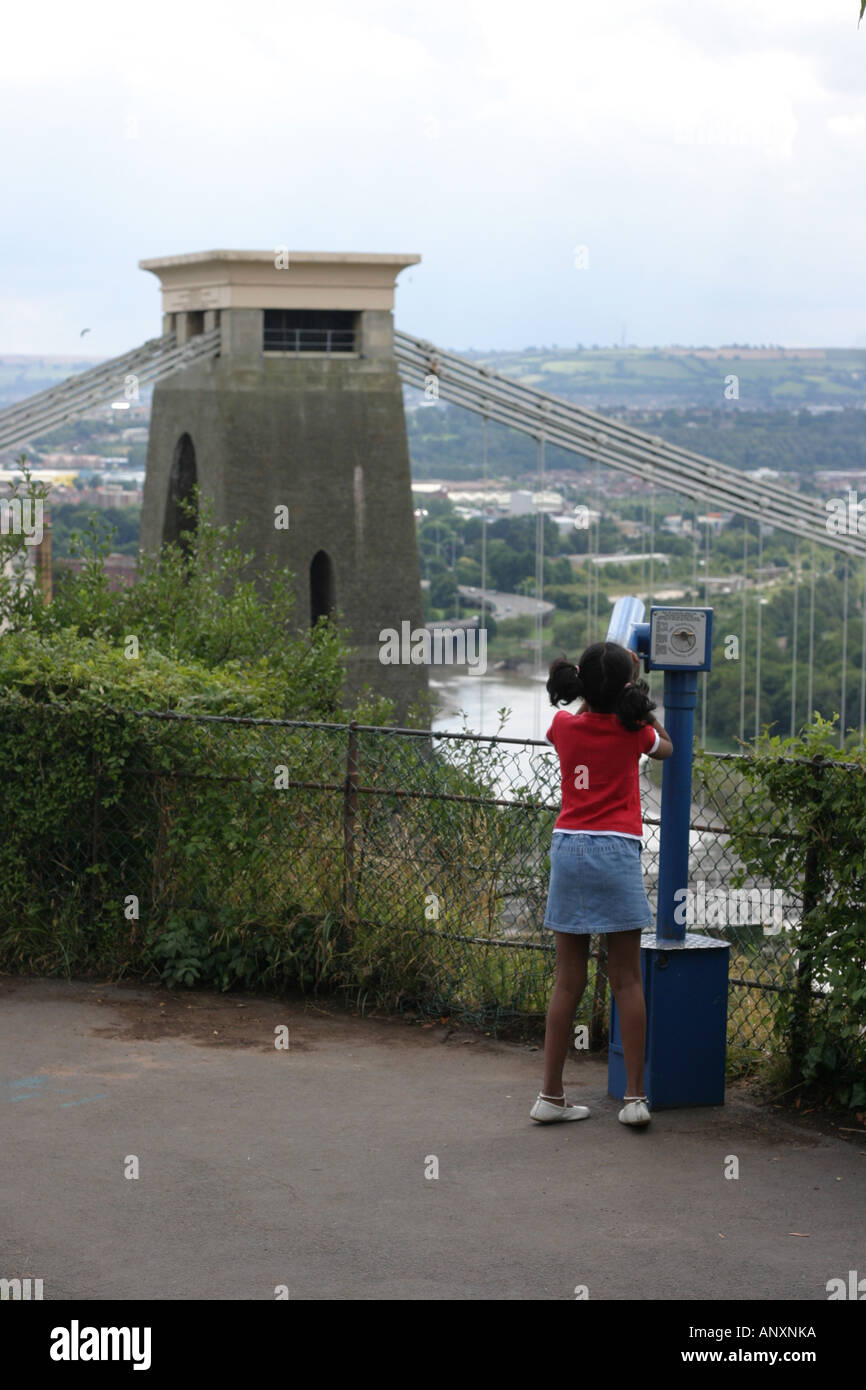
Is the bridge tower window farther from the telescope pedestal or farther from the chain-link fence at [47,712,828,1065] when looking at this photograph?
the telescope pedestal

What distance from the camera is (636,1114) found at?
5410 mm

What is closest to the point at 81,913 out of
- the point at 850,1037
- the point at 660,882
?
the point at 660,882

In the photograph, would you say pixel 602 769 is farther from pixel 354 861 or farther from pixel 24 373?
→ pixel 24 373

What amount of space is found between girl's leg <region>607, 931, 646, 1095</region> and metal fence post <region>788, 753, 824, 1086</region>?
61 centimetres

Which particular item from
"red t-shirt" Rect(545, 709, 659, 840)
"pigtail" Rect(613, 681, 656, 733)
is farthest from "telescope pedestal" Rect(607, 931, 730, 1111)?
"pigtail" Rect(613, 681, 656, 733)

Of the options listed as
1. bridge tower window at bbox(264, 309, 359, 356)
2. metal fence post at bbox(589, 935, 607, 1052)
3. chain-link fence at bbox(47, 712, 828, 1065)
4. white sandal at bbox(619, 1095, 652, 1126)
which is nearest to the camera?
white sandal at bbox(619, 1095, 652, 1126)

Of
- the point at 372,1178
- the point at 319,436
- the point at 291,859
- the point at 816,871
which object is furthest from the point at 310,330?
the point at 372,1178

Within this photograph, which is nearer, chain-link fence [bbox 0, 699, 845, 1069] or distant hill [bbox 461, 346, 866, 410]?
chain-link fence [bbox 0, 699, 845, 1069]

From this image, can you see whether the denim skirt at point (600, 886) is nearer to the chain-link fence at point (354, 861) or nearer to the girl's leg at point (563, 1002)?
the girl's leg at point (563, 1002)

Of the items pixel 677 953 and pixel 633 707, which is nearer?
pixel 633 707

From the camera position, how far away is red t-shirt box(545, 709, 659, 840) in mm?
5348

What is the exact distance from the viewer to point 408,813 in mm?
6938

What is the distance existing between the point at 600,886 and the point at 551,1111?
75cm

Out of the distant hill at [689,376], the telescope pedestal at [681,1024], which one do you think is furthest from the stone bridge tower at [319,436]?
the distant hill at [689,376]
